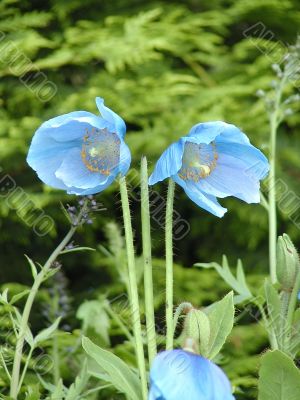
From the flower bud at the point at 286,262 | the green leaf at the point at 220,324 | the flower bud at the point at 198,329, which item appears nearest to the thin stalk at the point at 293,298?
the flower bud at the point at 286,262

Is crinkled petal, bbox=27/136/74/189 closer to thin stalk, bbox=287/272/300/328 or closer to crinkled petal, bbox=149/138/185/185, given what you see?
crinkled petal, bbox=149/138/185/185

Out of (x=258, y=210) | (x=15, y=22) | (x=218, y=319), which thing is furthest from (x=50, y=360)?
(x=15, y=22)

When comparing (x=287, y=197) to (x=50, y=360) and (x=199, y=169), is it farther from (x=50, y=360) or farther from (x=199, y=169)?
(x=199, y=169)

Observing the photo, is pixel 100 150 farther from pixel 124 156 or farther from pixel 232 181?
pixel 232 181

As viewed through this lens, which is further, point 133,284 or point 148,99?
point 148,99

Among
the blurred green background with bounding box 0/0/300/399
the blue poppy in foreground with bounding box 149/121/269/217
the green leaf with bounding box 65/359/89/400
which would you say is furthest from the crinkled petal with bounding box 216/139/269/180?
the blurred green background with bounding box 0/0/300/399

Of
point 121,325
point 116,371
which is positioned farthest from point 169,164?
point 121,325

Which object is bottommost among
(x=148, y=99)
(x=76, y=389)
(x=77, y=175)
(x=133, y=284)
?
(x=148, y=99)
